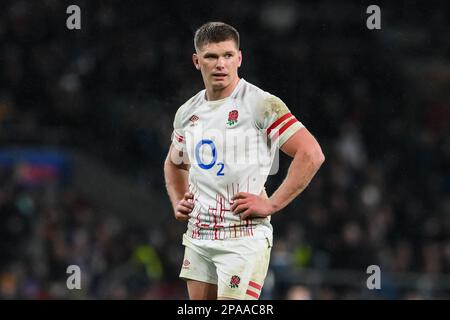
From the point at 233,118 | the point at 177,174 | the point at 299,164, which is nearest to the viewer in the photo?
the point at 299,164

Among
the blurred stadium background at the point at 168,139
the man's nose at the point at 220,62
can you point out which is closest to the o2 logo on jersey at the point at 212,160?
the man's nose at the point at 220,62

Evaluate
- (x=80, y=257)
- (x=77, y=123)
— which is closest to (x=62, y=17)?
(x=77, y=123)

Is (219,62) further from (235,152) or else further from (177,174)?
(177,174)

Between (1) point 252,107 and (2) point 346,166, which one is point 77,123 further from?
(1) point 252,107

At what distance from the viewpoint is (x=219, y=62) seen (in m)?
4.76

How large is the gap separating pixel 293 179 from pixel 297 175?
28 millimetres

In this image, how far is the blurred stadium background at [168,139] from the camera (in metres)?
11.9

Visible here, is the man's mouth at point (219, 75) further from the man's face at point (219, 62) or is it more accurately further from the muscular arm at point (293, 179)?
the muscular arm at point (293, 179)

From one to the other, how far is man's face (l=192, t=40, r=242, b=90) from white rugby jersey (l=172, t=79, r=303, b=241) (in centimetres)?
9

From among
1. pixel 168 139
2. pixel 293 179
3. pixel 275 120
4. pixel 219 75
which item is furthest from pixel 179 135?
pixel 168 139

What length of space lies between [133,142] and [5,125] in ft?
5.83

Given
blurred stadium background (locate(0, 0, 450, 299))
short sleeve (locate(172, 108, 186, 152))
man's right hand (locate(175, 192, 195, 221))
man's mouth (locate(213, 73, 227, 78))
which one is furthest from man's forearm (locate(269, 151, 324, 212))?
blurred stadium background (locate(0, 0, 450, 299))

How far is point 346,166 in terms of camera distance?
13.6 metres

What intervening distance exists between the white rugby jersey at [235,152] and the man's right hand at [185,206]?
3 cm
